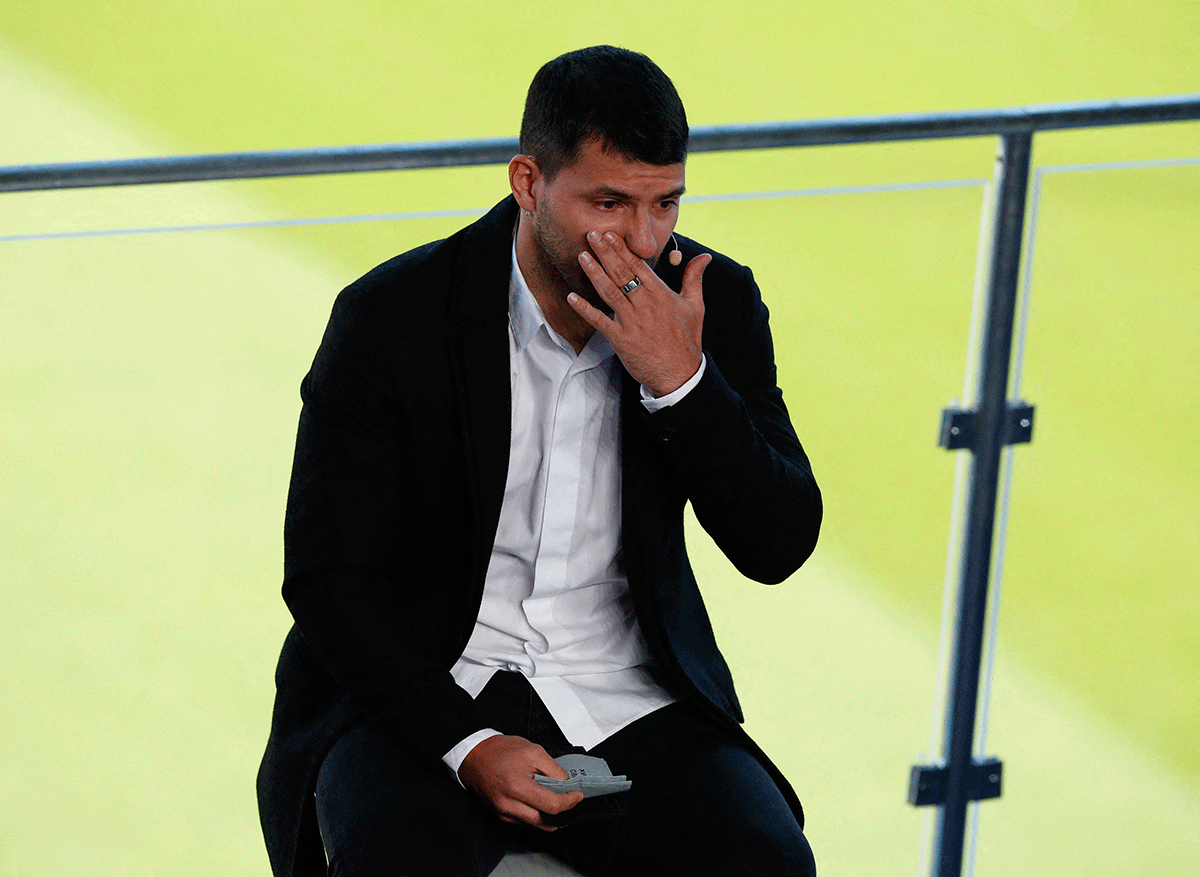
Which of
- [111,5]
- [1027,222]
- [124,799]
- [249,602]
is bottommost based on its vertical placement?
[124,799]

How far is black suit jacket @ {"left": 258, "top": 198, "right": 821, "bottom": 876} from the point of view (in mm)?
1789

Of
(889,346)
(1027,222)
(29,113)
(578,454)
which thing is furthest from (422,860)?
(29,113)

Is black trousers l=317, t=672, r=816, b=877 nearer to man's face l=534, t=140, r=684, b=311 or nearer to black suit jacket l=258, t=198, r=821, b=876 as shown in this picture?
black suit jacket l=258, t=198, r=821, b=876

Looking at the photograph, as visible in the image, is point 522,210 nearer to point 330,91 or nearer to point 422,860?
point 422,860

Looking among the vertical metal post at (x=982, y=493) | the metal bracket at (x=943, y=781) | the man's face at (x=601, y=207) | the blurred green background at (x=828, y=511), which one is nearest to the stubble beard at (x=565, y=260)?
the man's face at (x=601, y=207)

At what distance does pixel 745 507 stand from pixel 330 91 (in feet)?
35.9

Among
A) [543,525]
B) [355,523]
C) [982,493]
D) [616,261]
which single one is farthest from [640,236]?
[982,493]

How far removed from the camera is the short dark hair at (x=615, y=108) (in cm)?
170

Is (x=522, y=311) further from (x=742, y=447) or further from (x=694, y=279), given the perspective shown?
(x=742, y=447)

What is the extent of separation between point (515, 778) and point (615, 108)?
781mm

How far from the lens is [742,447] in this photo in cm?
176

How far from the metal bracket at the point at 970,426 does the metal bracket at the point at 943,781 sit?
0.56m

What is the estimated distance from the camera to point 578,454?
188 cm

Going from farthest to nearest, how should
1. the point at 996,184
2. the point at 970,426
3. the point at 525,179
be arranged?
the point at 970,426
the point at 996,184
the point at 525,179
